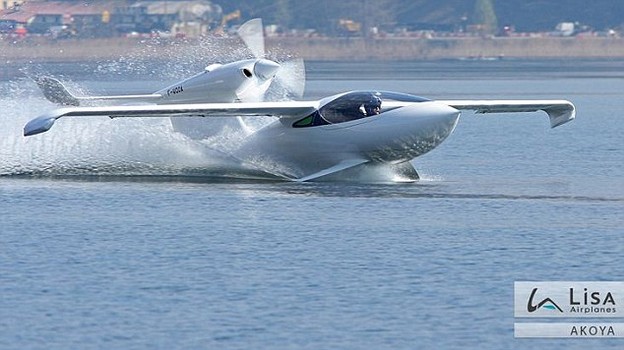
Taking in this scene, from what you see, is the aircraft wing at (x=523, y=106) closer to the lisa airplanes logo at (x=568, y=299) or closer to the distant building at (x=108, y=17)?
the lisa airplanes logo at (x=568, y=299)

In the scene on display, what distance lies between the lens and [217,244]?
2705cm

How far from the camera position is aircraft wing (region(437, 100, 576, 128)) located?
35.7 meters

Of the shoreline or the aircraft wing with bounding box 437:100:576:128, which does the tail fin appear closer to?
the aircraft wing with bounding box 437:100:576:128

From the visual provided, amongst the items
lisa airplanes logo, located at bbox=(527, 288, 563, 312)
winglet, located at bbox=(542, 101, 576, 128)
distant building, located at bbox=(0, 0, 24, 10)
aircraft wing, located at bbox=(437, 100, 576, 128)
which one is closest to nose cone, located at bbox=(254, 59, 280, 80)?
aircraft wing, located at bbox=(437, 100, 576, 128)

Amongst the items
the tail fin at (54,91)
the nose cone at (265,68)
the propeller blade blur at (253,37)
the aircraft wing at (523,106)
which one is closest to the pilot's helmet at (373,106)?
the aircraft wing at (523,106)

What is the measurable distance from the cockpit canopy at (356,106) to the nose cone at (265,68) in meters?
1.98

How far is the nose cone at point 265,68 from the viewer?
35.5m

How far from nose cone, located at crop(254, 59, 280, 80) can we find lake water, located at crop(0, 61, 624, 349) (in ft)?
7.60

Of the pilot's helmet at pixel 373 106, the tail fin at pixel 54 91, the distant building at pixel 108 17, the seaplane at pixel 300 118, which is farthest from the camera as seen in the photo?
the distant building at pixel 108 17

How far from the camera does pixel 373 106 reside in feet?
110

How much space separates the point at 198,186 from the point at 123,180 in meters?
2.15

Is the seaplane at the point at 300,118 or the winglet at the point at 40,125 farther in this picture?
the seaplane at the point at 300,118

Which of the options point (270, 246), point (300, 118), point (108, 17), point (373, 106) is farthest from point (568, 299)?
point (108, 17)

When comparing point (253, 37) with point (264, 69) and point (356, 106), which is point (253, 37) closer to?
point (264, 69)
